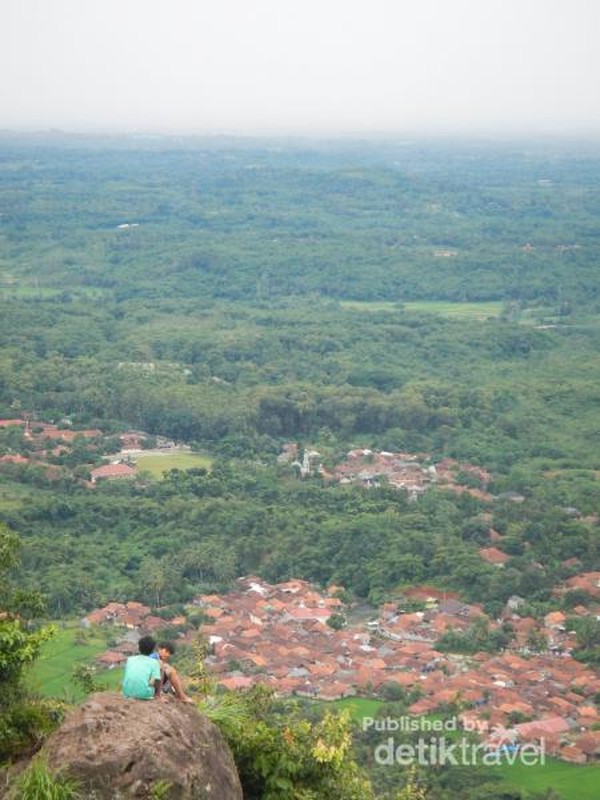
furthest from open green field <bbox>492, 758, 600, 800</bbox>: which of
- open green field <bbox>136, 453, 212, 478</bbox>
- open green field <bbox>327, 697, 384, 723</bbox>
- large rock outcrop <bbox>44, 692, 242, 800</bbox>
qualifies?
open green field <bbox>136, 453, 212, 478</bbox>

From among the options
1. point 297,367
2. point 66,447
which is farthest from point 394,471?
point 297,367

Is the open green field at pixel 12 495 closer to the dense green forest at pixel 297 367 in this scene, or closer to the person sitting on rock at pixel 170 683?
the dense green forest at pixel 297 367

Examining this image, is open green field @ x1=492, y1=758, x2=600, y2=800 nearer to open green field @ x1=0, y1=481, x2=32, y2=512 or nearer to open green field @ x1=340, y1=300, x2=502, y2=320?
open green field @ x1=0, y1=481, x2=32, y2=512

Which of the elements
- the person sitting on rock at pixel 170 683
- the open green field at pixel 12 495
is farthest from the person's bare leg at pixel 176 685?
the open green field at pixel 12 495

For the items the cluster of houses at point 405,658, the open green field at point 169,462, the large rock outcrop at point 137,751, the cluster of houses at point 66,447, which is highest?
the large rock outcrop at point 137,751

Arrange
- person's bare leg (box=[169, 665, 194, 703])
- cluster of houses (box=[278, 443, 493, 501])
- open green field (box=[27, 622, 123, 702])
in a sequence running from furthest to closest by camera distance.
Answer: cluster of houses (box=[278, 443, 493, 501]) < open green field (box=[27, 622, 123, 702]) < person's bare leg (box=[169, 665, 194, 703])

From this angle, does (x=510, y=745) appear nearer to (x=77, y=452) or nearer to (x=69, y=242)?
(x=77, y=452)

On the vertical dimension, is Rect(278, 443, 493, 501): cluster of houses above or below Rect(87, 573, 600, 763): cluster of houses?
below
